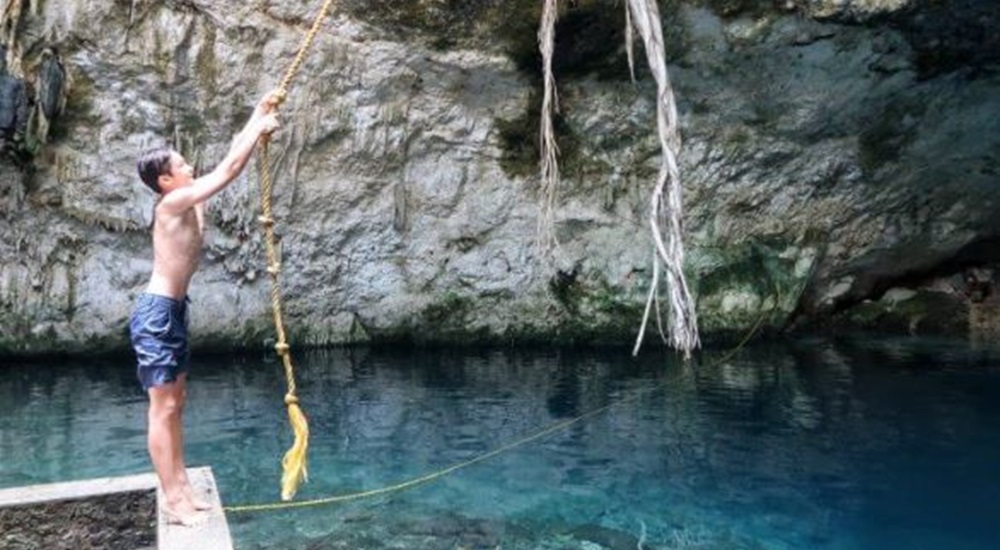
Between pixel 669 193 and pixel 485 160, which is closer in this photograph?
pixel 669 193

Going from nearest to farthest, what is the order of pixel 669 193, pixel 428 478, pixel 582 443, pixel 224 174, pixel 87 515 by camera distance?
pixel 224 174
pixel 87 515
pixel 669 193
pixel 428 478
pixel 582 443

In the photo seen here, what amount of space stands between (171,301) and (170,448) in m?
0.64

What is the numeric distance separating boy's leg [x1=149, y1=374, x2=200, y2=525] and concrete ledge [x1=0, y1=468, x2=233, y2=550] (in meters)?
0.09

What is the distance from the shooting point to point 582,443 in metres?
8.02

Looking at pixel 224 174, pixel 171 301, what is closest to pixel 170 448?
pixel 171 301

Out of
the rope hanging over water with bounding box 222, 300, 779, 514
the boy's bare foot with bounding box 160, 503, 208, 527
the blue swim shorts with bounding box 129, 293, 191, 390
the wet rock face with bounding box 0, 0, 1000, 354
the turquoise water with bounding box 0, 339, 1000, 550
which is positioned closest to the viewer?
the boy's bare foot with bounding box 160, 503, 208, 527

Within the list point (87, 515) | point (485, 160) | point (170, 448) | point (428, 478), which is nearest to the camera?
point (170, 448)

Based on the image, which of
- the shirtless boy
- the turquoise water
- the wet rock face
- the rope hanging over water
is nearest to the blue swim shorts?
the shirtless boy

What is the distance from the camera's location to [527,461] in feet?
24.6

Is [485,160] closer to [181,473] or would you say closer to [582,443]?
[582,443]

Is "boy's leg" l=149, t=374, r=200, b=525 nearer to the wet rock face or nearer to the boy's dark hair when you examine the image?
the boy's dark hair

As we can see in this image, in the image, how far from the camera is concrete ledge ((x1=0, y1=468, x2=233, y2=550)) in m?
4.42

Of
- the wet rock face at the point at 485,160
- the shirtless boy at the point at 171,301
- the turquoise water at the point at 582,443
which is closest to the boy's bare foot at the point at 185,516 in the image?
the shirtless boy at the point at 171,301

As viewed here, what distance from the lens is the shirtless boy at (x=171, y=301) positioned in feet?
14.1
